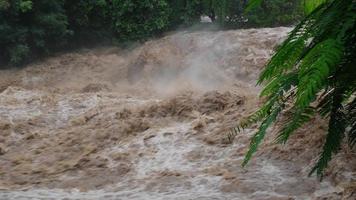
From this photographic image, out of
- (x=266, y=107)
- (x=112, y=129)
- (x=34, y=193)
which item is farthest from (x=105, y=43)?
(x=266, y=107)

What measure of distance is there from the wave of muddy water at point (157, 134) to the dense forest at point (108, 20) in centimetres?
125

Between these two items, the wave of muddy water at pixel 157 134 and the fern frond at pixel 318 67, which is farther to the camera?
the wave of muddy water at pixel 157 134

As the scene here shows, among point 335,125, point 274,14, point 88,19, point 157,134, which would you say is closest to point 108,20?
point 88,19

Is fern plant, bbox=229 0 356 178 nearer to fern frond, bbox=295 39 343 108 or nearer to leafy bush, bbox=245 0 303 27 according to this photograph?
fern frond, bbox=295 39 343 108

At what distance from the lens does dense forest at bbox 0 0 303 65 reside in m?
17.2

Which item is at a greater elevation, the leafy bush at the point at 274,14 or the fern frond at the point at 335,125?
the fern frond at the point at 335,125

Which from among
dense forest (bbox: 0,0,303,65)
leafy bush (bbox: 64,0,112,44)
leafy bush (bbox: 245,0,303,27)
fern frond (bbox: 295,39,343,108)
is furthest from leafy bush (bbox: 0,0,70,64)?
fern frond (bbox: 295,39,343,108)

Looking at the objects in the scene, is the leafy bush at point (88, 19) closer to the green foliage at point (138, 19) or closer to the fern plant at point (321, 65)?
the green foliage at point (138, 19)

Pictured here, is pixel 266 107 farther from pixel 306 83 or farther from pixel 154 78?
pixel 154 78

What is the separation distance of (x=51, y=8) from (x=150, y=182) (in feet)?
38.3

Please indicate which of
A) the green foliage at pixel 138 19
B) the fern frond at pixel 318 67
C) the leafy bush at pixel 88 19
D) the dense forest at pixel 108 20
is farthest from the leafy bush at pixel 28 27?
the fern frond at pixel 318 67

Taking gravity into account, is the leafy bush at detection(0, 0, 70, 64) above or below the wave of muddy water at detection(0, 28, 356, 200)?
above

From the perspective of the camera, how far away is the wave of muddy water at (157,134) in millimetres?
6840

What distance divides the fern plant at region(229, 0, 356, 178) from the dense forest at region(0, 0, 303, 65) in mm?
14827
